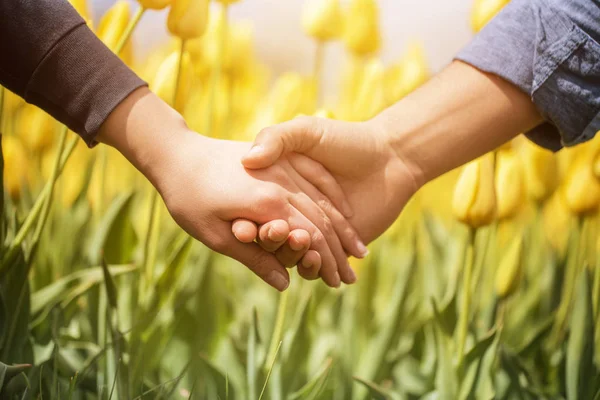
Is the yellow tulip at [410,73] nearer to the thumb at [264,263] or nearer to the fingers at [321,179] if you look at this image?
the fingers at [321,179]

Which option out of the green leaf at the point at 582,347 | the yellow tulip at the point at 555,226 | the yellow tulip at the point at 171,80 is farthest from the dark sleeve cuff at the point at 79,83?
the yellow tulip at the point at 555,226

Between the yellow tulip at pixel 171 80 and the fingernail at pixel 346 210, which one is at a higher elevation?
the yellow tulip at pixel 171 80

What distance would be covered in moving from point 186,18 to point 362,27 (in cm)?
50

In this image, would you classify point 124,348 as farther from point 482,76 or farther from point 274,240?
point 482,76

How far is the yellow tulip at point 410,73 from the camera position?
1.16m

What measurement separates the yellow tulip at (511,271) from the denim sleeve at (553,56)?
179 millimetres

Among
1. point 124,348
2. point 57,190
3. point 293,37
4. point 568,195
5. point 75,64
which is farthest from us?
point 293,37

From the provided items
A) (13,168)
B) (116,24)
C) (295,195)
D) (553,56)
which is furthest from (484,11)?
(13,168)

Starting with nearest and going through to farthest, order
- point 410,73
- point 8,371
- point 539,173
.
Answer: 1. point 8,371
2. point 539,173
3. point 410,73

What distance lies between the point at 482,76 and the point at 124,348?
507 mm

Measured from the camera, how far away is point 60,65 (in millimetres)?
634

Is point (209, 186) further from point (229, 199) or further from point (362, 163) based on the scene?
point (362, 163)

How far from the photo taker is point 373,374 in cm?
91

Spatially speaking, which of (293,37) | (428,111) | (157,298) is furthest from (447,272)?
(293,37)
